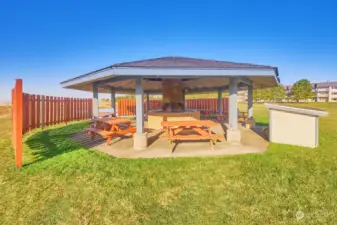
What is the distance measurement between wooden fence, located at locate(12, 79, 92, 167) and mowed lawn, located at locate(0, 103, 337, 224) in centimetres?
109

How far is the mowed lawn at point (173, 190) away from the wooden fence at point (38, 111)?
109 centimetres

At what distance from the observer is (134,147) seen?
22.2ft

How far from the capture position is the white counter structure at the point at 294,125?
6473 millimetres

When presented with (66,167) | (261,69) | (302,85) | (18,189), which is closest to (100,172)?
(66,167)

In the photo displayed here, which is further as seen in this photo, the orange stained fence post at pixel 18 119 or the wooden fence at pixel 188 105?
the wooden fence at pixel 188 105

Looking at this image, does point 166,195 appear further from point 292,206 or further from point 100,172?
point 292,206

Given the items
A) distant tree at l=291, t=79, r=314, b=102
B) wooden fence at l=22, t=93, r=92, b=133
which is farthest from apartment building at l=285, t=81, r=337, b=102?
wooden fence at l=22, t=93, r=92, b=133

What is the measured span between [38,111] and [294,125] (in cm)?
1110

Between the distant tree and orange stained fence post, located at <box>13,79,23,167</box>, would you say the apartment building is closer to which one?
the distant tree

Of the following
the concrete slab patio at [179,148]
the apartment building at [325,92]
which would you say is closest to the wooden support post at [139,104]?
the concrete slab patio at [179,148]

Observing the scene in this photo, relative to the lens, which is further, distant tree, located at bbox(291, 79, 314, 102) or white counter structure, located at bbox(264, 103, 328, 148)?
distant tree, located at bbox(291, 79, 314, 102)

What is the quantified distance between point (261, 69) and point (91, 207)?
6529 millimetres

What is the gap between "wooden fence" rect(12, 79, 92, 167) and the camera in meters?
5.24

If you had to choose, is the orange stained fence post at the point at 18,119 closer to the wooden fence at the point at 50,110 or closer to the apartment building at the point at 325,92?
the wooden fence at the point at 50,110
